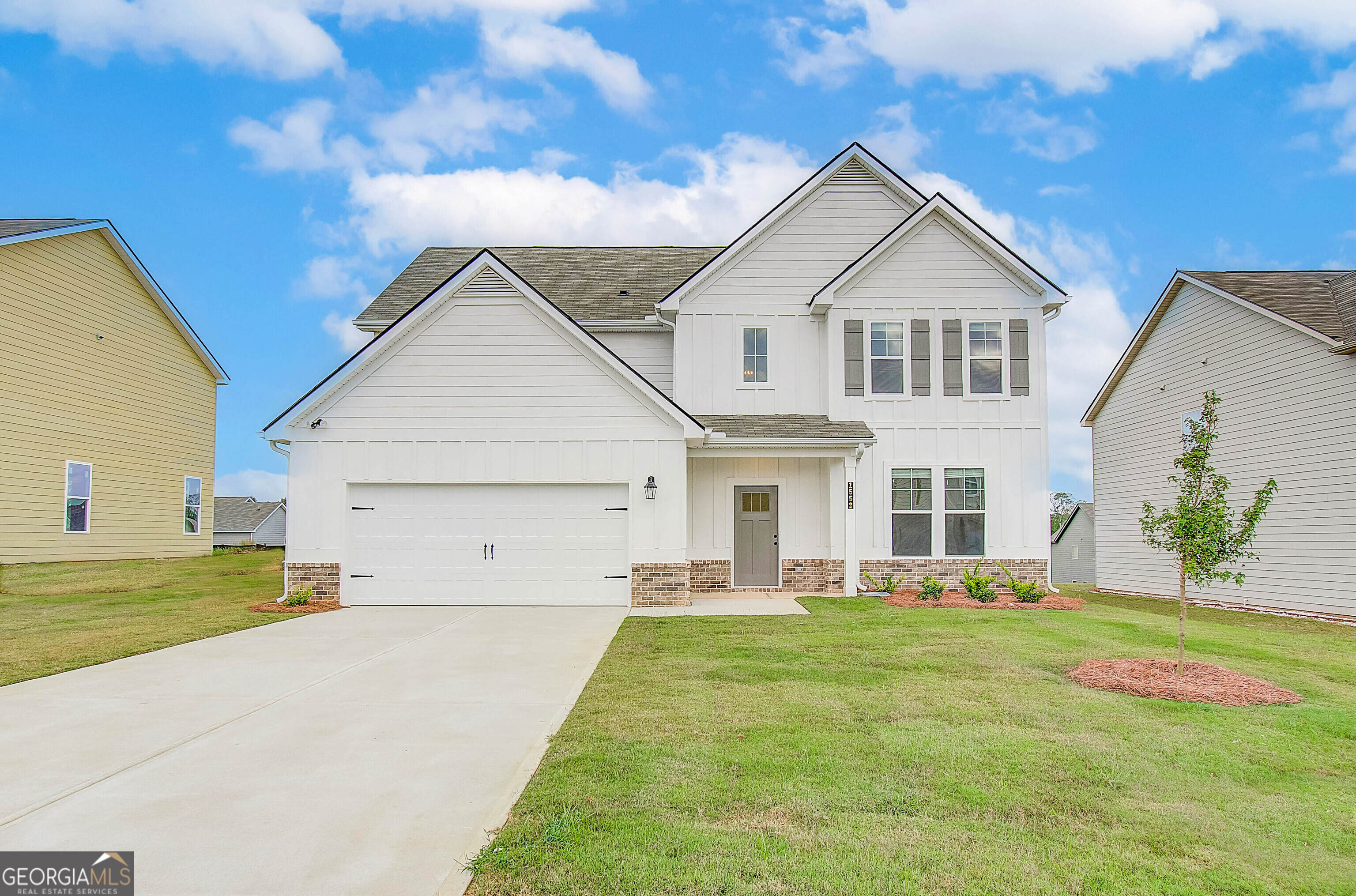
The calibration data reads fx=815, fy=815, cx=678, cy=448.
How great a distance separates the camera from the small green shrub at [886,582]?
634 inches

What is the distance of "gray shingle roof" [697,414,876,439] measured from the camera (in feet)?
51.1

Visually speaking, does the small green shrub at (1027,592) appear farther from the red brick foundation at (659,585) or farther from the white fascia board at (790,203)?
the white fascia board at (790,203)

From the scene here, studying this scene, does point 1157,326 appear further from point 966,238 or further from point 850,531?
point 850,531

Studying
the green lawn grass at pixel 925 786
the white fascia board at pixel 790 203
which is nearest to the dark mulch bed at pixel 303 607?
the green lawn grass at pixel 925 786

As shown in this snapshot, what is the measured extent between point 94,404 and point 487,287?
12.6 meters

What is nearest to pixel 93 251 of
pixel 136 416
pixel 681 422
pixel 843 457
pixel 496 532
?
pixel 136 416

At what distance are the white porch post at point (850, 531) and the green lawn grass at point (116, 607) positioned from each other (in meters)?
10.2

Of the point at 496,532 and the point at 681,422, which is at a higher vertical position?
the point at 681,422

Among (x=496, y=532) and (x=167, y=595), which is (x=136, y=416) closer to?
(x=167, y=595)

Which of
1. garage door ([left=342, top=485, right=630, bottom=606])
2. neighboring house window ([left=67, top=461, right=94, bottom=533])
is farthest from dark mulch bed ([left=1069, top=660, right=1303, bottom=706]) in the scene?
neighboring house window ([left=67, top=461, right=94, bottom=533])

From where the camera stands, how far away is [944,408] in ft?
55.5

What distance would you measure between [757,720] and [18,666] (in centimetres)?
831

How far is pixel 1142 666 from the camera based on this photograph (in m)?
→ 8.45

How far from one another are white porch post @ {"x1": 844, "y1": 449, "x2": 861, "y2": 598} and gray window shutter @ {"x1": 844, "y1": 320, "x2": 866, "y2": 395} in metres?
1.72
